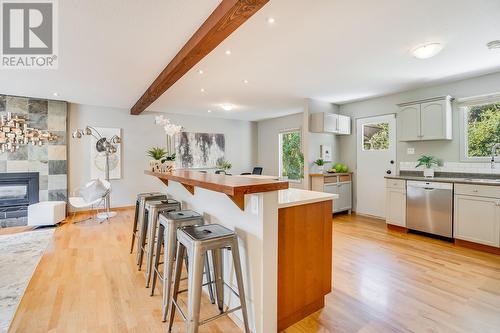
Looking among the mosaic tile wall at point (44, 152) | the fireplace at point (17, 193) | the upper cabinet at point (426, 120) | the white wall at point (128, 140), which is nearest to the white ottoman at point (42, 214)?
the fireplace at point (17, 193)

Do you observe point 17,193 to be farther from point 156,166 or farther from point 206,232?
point 206,232

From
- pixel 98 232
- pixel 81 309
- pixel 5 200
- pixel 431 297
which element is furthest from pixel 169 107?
pixel 431 297

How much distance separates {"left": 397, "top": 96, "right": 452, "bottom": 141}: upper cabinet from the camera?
3.95m

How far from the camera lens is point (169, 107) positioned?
603 centimetres

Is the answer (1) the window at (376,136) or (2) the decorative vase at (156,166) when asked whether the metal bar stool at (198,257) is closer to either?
(2) the decorative vase at (156,166)

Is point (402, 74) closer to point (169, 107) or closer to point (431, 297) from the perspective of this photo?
point (431, 297)

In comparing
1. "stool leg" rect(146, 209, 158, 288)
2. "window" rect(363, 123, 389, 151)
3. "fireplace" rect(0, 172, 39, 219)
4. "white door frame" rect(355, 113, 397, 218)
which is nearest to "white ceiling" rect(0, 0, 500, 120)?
"white door frame" rect(355, 113, 397, 218)

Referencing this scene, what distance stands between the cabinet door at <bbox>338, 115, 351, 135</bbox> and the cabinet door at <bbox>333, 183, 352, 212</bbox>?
1.17 meters

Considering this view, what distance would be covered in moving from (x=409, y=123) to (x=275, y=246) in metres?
3.97

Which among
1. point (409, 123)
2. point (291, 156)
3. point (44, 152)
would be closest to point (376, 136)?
point (409, 123)

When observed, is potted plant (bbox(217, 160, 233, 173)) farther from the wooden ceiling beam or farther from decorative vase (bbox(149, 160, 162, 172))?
decorative vase (bbox(149, 160, 162, 172))

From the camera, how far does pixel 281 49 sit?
2.85m

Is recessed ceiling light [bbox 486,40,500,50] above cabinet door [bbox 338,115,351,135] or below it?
→ above

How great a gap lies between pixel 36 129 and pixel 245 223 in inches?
213
